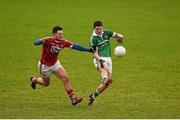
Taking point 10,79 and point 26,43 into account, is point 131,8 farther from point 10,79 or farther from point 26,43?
point 10,79

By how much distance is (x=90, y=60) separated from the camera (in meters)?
26.8

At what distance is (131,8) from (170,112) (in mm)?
28967

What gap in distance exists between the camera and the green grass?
17.6 metres

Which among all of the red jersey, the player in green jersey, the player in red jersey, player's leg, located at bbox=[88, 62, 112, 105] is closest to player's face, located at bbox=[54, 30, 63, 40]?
the player in red jersey

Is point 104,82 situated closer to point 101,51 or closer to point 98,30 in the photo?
point 101,51

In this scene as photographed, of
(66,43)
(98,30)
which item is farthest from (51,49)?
(98,30)

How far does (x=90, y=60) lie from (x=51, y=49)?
9.09 meters

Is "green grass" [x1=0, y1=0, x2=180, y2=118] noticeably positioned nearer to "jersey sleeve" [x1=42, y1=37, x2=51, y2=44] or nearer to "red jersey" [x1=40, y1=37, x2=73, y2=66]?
"red jersey" [x1=40, y1=37, x2=73, y2=66]

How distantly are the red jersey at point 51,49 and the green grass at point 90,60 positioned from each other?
1302 mm

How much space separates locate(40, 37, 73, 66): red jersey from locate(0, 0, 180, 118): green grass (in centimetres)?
130

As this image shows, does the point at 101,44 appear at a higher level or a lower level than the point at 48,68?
higher

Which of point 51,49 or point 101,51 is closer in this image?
point 51,49

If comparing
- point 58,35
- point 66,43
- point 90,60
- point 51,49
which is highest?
point 58,35

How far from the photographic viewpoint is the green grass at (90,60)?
17.6 m
